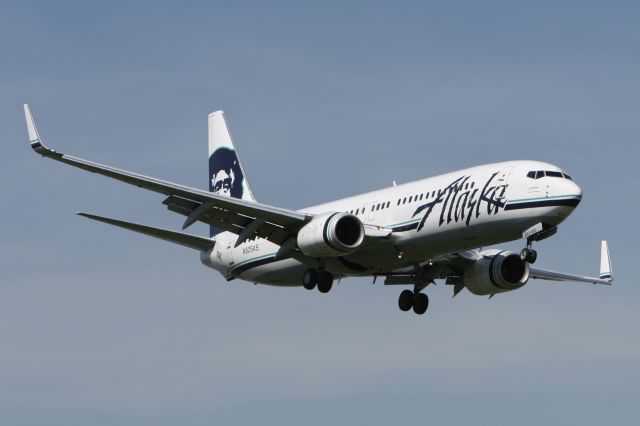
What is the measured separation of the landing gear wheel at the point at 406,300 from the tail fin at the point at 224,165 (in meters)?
9.73

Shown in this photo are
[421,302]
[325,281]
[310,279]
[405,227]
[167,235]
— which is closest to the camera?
[405,227]

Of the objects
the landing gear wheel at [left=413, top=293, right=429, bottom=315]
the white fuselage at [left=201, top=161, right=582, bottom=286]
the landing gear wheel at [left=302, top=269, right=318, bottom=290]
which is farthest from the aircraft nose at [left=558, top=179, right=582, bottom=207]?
the landing gear wheel at [left=302, top=269, right=318, bottom=290]

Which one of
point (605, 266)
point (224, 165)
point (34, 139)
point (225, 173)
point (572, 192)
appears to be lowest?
point (34, 139)

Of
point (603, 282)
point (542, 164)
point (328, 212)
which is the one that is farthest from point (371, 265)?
point (603, 282)

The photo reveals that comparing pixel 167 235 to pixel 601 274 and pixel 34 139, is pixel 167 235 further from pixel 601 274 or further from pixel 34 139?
pixel 601 274

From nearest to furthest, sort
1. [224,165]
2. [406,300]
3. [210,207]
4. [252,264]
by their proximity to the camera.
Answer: [210,207]
[406,300]
[252,264]
[224,165]

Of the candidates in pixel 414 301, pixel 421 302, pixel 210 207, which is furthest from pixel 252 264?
pixel 421 302

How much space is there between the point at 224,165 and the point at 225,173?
485 millimetres

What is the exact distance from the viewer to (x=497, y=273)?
174 ft

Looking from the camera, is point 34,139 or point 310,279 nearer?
point 34,139

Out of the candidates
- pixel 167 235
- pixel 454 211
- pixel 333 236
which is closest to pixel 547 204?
pixel 454 211

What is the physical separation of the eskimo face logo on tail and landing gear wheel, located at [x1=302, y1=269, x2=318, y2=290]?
10821 mm

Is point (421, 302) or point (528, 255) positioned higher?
point (421, 302)

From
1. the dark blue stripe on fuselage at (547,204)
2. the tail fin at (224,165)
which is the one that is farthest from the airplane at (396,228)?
the tail fin at (224,165)
